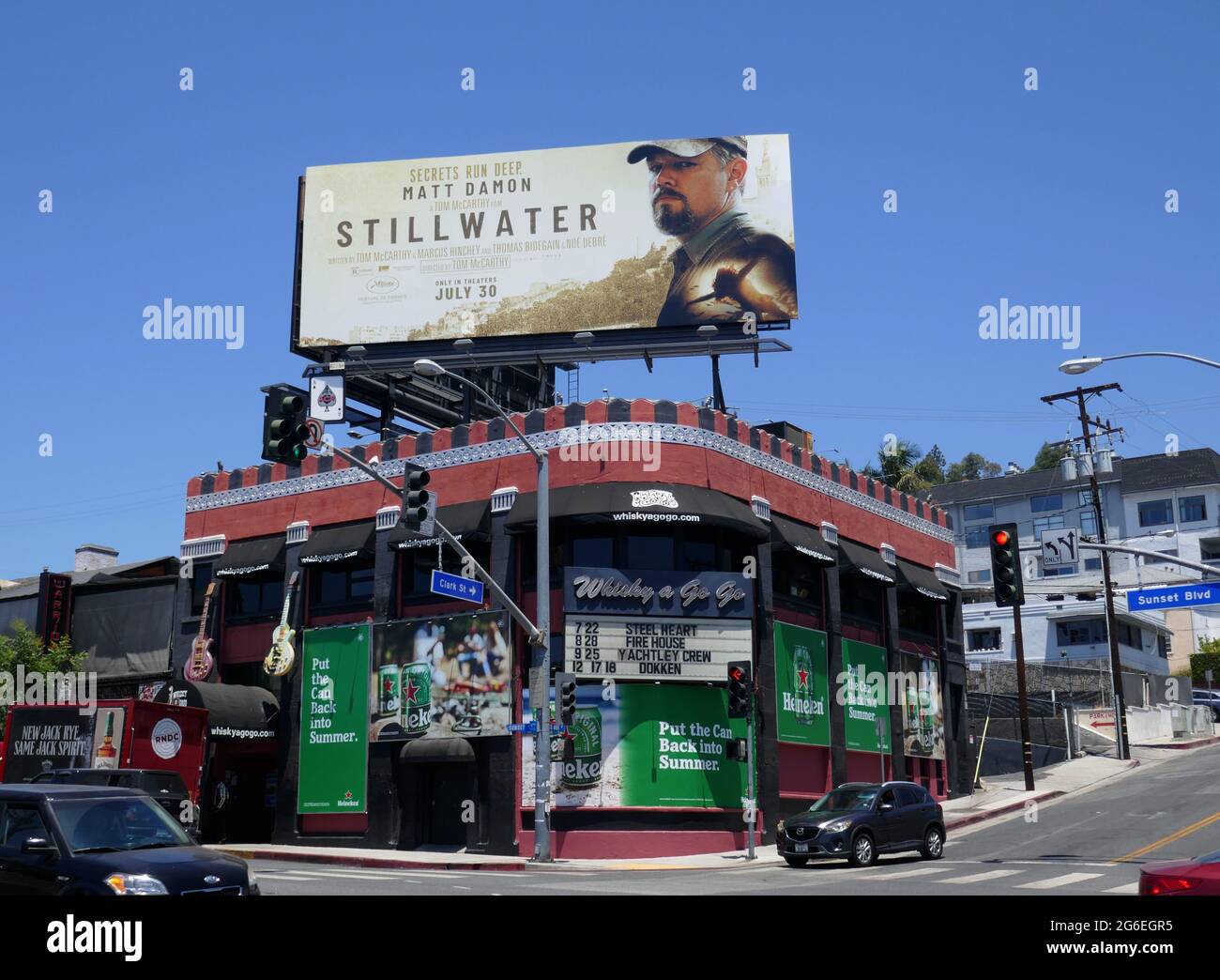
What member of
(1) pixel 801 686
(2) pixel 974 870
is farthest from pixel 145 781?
(1) pixel 801 686

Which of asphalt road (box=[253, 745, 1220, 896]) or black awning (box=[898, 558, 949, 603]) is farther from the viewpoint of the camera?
black awning (box=[898, 558, 949, 603])

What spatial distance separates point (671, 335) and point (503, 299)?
581 centimetres

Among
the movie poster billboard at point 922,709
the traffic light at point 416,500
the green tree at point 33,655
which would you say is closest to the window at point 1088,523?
the movie poster billboard at point 922,709

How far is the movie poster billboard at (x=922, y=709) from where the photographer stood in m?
42.3

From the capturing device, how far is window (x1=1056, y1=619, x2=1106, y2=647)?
233 feet

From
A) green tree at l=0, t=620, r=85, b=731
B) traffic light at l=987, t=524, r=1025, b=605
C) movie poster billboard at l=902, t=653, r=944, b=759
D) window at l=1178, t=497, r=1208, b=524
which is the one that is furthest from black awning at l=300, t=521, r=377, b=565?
window at l=1178, t=497, r=1208, b=524

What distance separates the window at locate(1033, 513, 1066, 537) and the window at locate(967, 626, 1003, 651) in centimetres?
1937

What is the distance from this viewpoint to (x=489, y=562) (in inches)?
1375

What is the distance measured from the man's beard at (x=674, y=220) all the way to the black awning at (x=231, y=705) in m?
19.5
